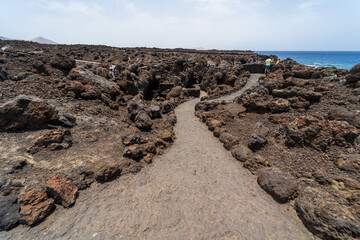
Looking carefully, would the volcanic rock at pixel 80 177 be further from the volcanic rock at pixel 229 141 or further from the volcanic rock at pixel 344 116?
the volcanic rock at pixel 344 116

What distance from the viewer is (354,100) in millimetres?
8531

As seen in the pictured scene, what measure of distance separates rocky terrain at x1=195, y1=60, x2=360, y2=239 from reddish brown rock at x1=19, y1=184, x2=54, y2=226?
717 cm

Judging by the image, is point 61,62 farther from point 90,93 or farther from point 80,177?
point 80,177

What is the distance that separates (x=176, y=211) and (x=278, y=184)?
149 inches

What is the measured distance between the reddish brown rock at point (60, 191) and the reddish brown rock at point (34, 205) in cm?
16

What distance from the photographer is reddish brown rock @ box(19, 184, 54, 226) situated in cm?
419

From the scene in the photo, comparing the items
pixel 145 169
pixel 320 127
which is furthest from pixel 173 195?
pixel 320 127

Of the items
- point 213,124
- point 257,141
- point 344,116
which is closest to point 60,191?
point 257,141

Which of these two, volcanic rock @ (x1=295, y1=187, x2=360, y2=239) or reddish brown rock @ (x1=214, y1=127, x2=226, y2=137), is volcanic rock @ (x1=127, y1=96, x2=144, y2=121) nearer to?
reddish brown rock @ (x1=214, y1=127, x2=226, y2=137)

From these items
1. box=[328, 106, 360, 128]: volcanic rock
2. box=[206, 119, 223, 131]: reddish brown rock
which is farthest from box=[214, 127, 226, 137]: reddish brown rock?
box=[328, 106, 360, 128]: volcanic rock

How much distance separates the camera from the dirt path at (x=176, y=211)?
14.2ft

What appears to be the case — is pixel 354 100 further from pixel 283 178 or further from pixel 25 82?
pixel 25 82

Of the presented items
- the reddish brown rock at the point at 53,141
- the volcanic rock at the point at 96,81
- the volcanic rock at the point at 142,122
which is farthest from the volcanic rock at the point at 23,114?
the volcanic rock at the point at 96,81

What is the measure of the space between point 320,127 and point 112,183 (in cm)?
892
